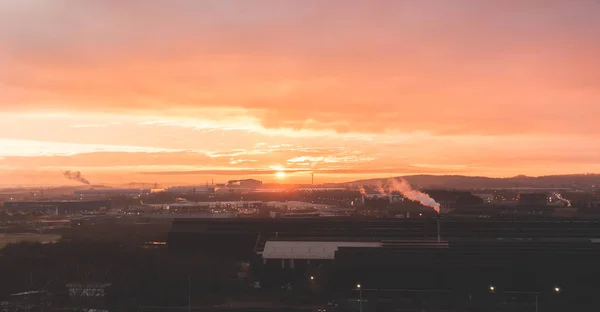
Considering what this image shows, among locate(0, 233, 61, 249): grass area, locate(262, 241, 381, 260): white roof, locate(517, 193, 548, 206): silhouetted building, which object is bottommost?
locate(0, 233, 61, 249): grass area

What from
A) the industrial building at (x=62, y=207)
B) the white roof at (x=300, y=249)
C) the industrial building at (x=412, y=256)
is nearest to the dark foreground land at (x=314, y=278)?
the industrial building at (x=412, y=256)

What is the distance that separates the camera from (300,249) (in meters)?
27.6

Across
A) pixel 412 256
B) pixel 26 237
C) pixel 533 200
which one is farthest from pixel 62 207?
pixel 412 256

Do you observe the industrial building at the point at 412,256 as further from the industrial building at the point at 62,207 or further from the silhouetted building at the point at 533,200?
the industrial building at the point at 62,207

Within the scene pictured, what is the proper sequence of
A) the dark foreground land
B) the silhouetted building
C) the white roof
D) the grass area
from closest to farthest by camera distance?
the dark foreground land
the white roof
the grass area
the silhouetted building

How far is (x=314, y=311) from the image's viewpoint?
19.5 metres

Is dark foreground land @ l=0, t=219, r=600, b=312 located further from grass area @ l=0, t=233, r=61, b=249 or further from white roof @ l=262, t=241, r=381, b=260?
grass area @ l=0, t=233, r=61, b=249

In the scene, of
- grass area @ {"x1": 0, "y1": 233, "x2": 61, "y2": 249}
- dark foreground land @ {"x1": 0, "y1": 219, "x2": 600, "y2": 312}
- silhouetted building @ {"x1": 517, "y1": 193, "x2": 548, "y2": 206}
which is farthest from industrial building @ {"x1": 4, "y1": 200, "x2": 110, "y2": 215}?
silhouetted building @ {"x1": 517, "y1": 193, "x2": 548, "y2": 206}

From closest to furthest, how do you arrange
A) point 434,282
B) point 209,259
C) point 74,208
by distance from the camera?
1. point 434,282
2. point 209,259
3. point 74,208

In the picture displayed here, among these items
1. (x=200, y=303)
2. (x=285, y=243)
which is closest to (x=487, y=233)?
(x=285, y=243)

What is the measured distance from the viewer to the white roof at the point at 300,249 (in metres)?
26.9

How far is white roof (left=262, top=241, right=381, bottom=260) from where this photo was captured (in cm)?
2692

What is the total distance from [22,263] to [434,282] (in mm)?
17218

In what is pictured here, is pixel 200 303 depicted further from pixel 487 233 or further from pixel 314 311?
pixel 487 233
